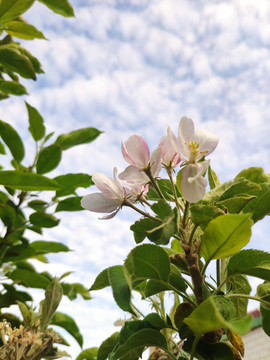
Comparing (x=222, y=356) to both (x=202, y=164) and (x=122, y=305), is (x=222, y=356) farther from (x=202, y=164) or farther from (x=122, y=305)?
(x=202, y=164)

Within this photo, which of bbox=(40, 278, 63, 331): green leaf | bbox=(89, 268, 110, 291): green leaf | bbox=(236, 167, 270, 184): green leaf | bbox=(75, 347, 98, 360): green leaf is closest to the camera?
bbox=(89, 268, 110, 291): green leaf

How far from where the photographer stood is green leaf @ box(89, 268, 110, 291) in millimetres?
667

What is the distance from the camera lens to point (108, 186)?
658mm

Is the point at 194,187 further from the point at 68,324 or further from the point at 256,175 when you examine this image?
the point at 68,324

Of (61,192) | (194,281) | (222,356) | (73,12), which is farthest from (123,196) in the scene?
(73,12)

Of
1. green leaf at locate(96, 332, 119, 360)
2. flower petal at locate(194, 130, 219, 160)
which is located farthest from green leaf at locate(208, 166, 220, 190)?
green leaf at locate(96, 332, 119, 360)

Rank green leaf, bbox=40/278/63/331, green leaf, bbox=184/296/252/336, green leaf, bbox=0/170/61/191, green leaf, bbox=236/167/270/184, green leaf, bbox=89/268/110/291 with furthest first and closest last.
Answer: green leaf, bbox=0/170/61/191, green leaf, bbox=40/278/63/331, green leaf, bbox=236/167/270/184, green leaf, bbox=89/268/110/291, green leaf, bbox=184/296/252/336

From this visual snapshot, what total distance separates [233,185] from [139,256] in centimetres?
22

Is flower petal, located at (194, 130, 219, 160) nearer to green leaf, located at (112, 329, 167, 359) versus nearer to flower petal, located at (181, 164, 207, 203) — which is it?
flower petal, located at (181, 164, 207, 203)

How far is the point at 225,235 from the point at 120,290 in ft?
0.63

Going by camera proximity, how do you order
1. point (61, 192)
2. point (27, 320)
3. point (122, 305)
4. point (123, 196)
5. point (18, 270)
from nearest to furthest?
point (122, 305) → point (123, 196) → point (27, 320) → point (18, 270) → point (61, 192)

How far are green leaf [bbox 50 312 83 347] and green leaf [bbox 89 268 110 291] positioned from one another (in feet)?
3.50

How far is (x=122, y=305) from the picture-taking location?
53 cm

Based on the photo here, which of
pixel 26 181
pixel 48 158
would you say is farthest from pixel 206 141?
pixel 48 158
